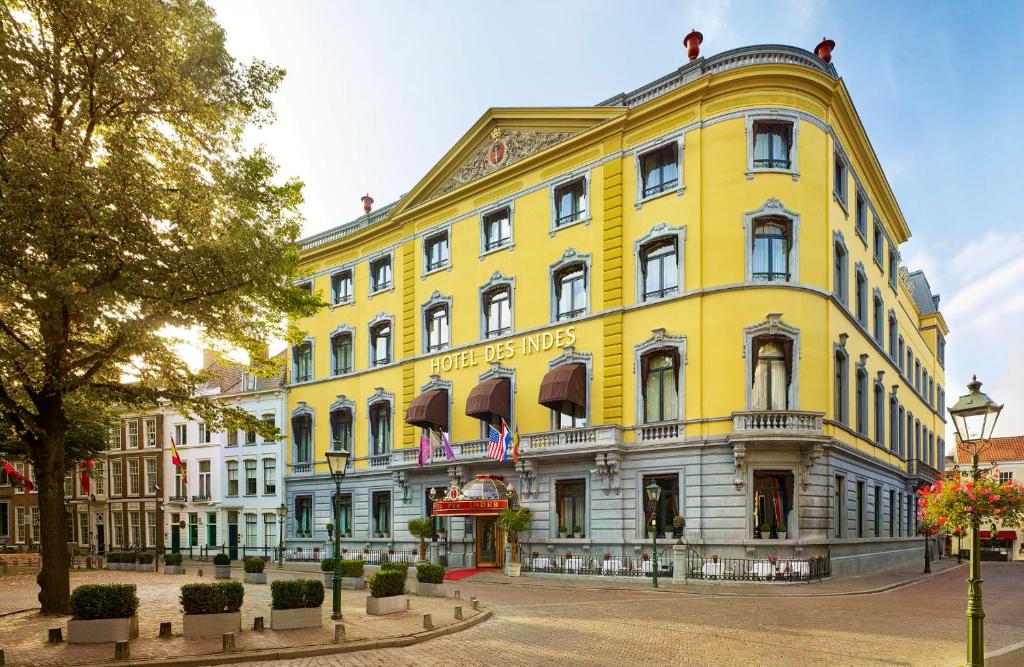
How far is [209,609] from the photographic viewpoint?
15.5 meters

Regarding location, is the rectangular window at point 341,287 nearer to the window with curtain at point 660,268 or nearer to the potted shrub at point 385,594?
the window with curtain at point 660,268

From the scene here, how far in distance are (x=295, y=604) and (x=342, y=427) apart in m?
28.3

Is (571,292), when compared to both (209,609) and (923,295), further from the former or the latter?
(923,295)

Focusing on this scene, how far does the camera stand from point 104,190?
16156 millimetres

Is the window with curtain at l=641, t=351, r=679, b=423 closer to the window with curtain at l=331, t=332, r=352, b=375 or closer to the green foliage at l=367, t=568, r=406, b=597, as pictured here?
the green foliage at l=367, t=568, r=406, b=597

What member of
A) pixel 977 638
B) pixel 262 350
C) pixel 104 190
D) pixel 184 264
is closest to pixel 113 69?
pixel 104 190

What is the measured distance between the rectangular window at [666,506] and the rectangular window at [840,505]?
6.39 meters

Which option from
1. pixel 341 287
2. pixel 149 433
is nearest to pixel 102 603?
pixel 341 287

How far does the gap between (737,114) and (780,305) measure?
23.5 feet

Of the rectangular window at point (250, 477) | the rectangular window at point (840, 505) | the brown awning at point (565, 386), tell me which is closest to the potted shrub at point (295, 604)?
the brown awning at point (565, 386)

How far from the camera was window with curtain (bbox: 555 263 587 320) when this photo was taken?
3309cm

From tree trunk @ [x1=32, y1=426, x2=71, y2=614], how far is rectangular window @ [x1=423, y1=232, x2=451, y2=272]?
2228 centimetres

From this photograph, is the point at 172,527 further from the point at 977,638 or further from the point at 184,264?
the point at 977,638

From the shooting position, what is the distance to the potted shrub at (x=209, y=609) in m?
15.4
